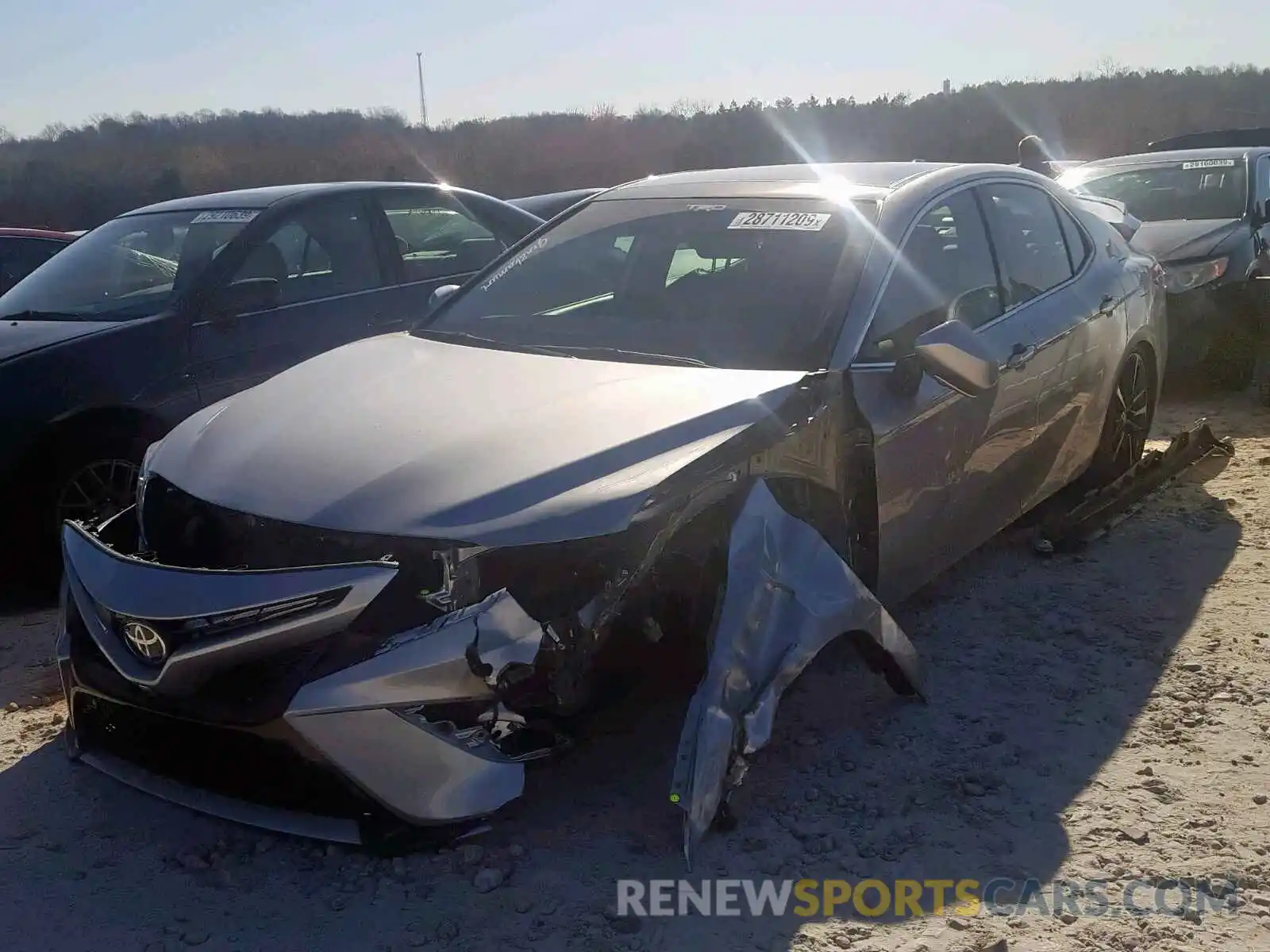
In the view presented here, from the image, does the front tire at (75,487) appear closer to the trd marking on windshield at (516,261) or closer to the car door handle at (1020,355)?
the trd marking on windshield at (516,261)

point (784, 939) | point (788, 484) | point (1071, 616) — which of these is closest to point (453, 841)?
point (784, 939)

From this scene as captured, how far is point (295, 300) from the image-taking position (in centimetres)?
551

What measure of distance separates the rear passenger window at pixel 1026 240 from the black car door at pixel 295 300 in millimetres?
2935

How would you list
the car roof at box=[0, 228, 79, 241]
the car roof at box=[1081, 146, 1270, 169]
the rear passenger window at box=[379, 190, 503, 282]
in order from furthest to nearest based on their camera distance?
the car roof at box=[1081, 146, 1270, 169], the car roof at box=[0, 228, 79, 241], the rear passenger window at box=[379, 190, 503, 282]

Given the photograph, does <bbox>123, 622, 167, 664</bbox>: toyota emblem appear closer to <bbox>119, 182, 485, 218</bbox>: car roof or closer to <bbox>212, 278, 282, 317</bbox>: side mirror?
<bbox>212, 278, 282, 317</bbox>: side mirror

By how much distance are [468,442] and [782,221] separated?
1443mm

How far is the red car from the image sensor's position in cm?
863

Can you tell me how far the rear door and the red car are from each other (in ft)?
22.9

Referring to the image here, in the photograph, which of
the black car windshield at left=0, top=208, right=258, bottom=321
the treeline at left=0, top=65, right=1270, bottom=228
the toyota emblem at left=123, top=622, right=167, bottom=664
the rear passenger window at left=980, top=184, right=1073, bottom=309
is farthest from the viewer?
the treeline at left=0, top=65, right=1270, bottom=228

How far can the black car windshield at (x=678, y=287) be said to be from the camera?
3439 millimetres

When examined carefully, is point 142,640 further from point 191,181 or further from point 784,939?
point 191,181

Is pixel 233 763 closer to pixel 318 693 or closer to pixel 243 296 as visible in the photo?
pixel 318 693

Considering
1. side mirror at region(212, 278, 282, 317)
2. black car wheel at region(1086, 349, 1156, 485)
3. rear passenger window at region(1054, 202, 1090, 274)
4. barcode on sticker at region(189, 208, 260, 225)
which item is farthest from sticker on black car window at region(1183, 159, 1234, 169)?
side mirror at region(212, 278, 282, 317)

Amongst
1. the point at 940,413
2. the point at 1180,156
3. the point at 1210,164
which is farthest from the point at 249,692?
the point at 1180,156
